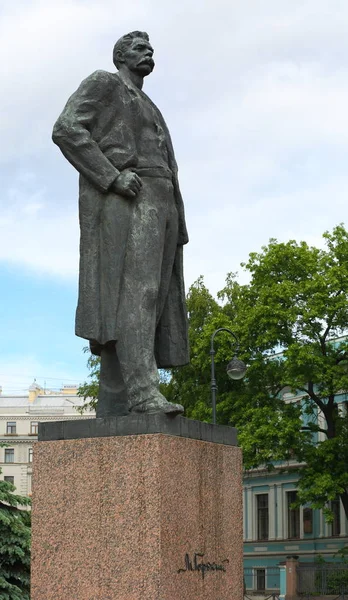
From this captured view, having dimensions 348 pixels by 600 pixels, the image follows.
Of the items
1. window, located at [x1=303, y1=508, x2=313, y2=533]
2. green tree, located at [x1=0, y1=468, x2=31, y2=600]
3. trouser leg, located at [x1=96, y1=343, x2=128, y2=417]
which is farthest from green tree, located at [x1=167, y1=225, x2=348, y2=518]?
trouser leg, located at [x1=96, y1=343, x2=128, y2=417]

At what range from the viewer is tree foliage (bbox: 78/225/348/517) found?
35.6 m

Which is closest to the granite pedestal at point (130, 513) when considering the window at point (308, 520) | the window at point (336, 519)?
the window at point (336, 519)

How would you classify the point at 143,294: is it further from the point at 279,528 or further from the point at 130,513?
the point at 279,528

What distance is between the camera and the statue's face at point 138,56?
7957 millimetres

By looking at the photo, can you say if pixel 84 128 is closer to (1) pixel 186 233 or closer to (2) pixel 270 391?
(1) pixel 186 233

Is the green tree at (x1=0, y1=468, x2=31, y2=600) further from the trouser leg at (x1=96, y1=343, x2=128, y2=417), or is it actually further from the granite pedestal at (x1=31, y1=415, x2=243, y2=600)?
the granite pedestal at (x1=31, y1=415, x2=243, y2=600)

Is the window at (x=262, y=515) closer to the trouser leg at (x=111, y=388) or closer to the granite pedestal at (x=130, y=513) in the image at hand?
the trouser leg at (x=111, y=388)

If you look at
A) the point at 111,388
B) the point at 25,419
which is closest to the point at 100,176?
the point at 111,388

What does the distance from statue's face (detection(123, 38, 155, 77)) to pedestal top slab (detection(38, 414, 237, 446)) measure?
249cm

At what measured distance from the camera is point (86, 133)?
761 centimetres

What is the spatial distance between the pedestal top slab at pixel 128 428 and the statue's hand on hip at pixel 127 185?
1486 mm

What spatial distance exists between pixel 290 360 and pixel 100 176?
28679 mm

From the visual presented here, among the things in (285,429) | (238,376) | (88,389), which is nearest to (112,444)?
(238,376)

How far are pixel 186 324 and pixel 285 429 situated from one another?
27760mm
